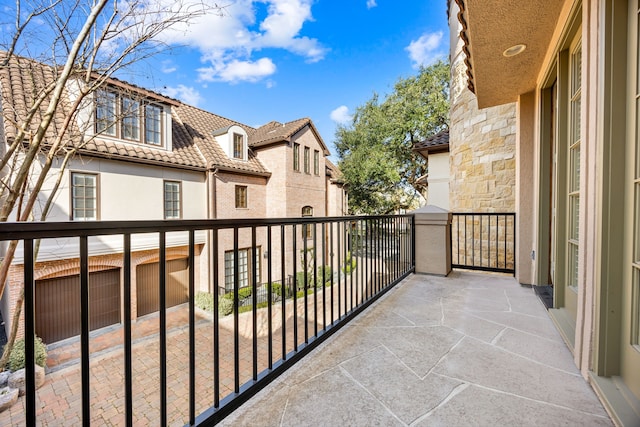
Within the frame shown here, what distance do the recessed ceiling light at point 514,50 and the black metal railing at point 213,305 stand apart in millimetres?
1826

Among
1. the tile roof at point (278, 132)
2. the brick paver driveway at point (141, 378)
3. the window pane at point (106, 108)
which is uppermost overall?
the tile roof at point (278, 132)

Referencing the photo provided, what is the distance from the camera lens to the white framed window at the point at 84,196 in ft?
21.2

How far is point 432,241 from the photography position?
3746mm

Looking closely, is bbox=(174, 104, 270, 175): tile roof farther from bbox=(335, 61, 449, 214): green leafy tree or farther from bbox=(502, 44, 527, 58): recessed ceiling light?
bbox=(502, 44, 527, 58): recessed ceiling light

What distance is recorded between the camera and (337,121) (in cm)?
1777

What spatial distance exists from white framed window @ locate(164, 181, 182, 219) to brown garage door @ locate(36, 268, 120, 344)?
7.55 ft

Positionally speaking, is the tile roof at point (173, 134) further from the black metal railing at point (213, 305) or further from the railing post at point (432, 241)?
the railing post at point (432, 241)

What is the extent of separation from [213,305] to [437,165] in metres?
10.1

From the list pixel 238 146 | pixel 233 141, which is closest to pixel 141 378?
pixel 233 141

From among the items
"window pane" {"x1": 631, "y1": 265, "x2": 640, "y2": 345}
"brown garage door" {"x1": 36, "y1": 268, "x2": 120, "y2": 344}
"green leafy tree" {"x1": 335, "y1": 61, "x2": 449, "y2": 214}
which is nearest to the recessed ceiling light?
→ "window pane" {"x1": 631, "y1": 265, "x2": 640, "y2": 345}

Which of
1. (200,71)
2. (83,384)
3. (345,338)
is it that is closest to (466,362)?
(345,338)

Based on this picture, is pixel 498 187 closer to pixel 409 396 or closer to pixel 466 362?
pixel 466 362

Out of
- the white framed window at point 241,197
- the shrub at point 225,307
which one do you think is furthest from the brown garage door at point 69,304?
the white framed window at point 241,197

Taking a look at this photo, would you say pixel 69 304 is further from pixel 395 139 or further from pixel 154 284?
pixel 395 139
